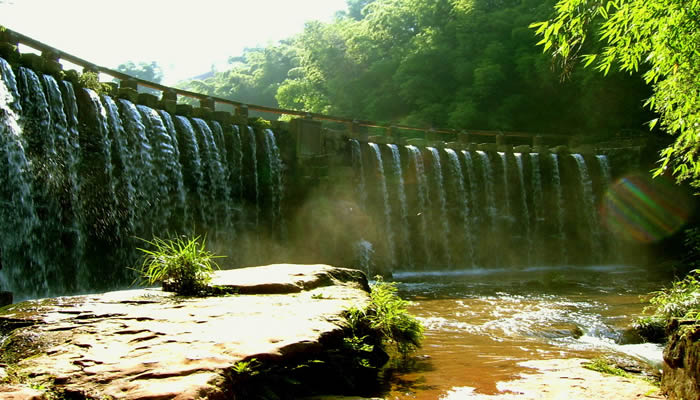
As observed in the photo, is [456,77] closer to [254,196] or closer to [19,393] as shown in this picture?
[254,196]

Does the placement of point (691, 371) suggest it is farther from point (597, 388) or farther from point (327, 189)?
point (327, 189)

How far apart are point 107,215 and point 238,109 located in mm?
5412

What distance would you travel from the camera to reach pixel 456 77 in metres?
31.5

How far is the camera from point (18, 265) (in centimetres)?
955

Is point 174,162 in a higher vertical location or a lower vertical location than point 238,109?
lower

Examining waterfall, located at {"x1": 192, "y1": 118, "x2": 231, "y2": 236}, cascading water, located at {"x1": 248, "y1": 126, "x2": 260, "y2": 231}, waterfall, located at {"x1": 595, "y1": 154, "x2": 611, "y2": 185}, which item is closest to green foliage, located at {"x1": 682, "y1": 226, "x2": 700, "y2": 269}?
waterfall, located at {"x1": 595, "y1": 154, "x2": 611, "y2": 185}

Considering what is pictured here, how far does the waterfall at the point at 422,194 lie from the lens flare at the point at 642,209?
755 cm

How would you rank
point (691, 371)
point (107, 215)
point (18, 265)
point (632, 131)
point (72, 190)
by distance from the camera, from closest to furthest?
point (691, 371)
point (18, 265)
point (72, 190)
point (107, 215)
point (632, 131)

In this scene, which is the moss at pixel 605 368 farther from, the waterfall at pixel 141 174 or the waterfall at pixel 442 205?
the waterfall at pixel 442 205

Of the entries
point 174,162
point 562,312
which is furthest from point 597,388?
point 174,162

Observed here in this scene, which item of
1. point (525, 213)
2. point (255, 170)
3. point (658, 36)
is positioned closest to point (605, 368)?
point (658, 36)

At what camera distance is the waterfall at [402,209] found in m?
18.7

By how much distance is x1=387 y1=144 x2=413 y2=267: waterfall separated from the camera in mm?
18719

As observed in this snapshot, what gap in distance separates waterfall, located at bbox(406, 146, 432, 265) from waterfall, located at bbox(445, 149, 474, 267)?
1.25 metres
